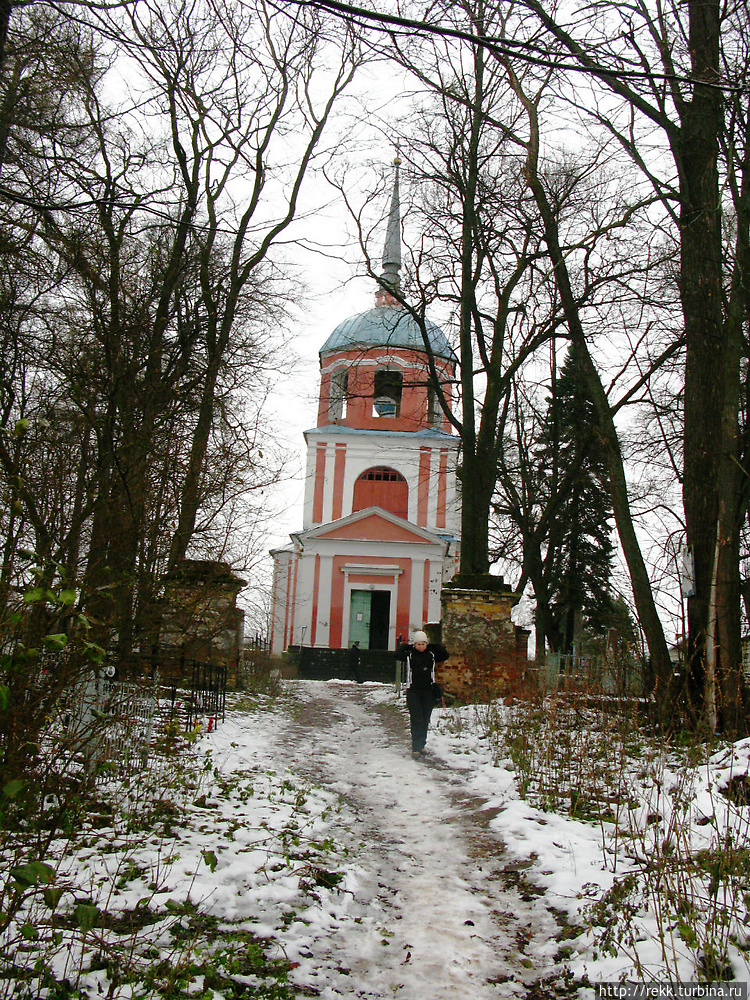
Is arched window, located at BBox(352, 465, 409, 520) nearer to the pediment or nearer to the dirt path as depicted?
the pediment

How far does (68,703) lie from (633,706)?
17.6 ft

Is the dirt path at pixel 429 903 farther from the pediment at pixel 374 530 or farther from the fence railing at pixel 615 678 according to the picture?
the pediment at pixel 374 530

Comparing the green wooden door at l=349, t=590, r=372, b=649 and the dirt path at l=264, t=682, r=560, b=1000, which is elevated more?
the green wooden door at l=349, t=590, r=372, b=649

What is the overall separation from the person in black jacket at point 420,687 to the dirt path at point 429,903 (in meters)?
0.81

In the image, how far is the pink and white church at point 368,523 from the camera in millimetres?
27328

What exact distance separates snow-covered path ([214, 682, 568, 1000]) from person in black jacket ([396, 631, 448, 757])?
2.47 ft

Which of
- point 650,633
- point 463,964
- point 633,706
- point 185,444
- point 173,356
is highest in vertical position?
point 173,356

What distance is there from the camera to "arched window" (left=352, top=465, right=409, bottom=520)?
30.5m

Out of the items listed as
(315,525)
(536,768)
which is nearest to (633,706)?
(536,768)

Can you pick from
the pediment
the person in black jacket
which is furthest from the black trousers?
the pediment

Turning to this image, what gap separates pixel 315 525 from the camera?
2988 cm

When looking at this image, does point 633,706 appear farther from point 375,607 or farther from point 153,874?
point 375,607

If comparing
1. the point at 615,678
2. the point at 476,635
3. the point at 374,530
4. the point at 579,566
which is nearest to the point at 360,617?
the point at 374,530

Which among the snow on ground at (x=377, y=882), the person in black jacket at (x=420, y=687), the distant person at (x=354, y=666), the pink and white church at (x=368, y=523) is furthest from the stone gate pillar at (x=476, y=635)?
the pink and white church at (x=368, y=523)
